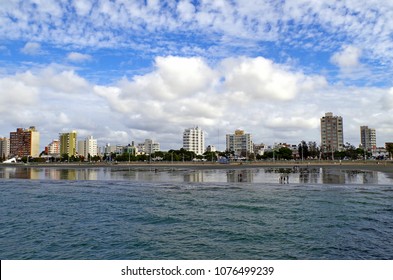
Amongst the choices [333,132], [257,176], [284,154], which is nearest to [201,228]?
[257,176]

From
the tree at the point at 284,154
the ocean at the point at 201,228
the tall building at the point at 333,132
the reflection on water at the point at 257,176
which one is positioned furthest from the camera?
the tall building at the point at 333,132

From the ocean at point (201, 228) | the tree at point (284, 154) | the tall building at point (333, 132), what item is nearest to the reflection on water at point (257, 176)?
the ocean at point (201, 228)

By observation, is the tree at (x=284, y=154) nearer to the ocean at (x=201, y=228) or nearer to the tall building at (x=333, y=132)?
the tall building at (x=333, y=132)

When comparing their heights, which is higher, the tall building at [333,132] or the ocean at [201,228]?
the tall building at [333,132]

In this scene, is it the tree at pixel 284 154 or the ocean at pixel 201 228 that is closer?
the ocean at pixel 201 228

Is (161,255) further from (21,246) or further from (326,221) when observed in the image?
(326,221)

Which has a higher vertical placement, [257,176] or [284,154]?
[284,154]

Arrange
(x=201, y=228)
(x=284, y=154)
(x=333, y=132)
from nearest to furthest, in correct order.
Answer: (x=201, y=228) → (x=284, y=154) → (x=333, y=132)

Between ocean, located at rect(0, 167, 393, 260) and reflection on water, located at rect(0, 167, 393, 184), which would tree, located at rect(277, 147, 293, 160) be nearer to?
reflection on water, located at rect(0, 167, 393, 184)

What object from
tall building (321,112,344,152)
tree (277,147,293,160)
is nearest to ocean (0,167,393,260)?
tree (277,147,293,160)

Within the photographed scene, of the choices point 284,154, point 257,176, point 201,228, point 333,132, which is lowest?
point 201,228

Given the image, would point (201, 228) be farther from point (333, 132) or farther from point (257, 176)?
point (333, 132)

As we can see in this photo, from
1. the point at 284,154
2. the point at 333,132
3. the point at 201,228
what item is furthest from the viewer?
the point at 333,132

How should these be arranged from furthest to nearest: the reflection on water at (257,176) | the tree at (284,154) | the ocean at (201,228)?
the tree at (284,154) < the reflection on water at (257,176) < the ocean at (201,228)
